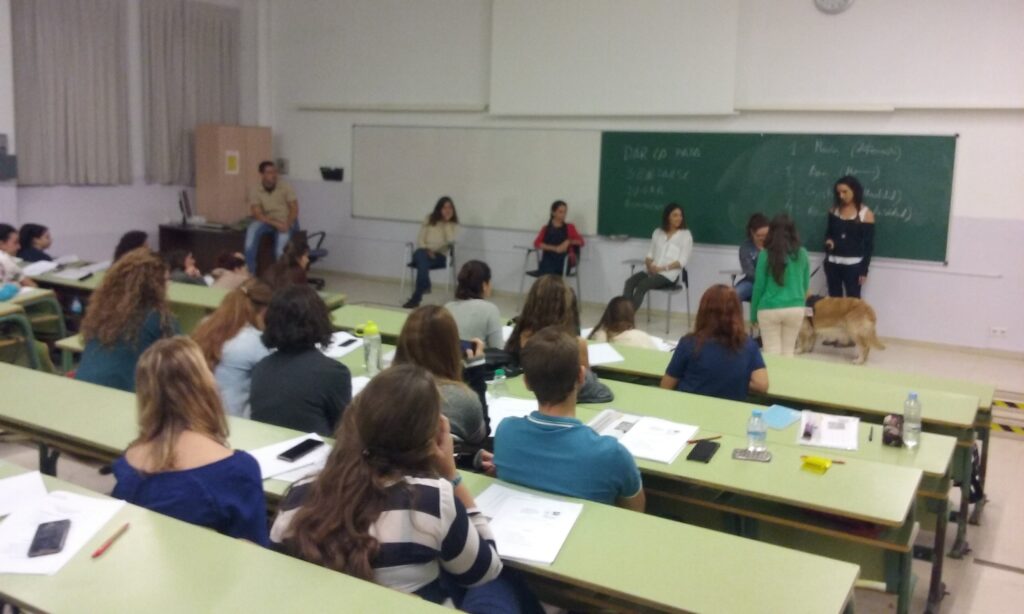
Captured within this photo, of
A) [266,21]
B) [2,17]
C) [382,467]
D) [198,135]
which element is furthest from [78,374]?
[266,21]

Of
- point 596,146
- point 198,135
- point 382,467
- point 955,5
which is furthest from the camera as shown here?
point 198,135

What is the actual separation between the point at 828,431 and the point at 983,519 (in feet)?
5.18

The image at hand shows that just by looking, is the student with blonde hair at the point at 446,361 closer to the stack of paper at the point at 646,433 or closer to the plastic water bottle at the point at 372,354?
the stack of paper at the point at 646,433

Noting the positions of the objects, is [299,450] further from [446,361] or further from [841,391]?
[841,391]

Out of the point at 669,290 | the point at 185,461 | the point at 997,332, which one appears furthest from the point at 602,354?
the point at 997,332

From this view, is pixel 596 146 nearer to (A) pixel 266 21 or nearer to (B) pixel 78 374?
(A) pixel 266 21

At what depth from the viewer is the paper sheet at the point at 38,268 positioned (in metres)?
6.36

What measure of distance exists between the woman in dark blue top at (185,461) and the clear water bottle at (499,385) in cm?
148

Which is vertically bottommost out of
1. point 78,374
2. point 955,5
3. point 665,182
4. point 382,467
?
point 78,374

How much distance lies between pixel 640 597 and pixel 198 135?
9448mm

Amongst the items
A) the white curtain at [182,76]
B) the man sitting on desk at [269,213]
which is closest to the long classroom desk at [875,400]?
the man sitting on desk at [269,213]

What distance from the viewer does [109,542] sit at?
217cm

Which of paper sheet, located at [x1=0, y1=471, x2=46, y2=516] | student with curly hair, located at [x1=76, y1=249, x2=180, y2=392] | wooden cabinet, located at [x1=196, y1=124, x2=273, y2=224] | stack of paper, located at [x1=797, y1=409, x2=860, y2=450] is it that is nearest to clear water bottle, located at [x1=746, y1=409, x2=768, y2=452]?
stack of paper, located at [x1=797, y1=409, x2=860, y2=450]

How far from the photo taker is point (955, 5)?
23.7 feet
